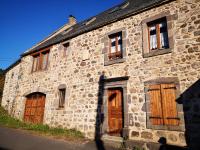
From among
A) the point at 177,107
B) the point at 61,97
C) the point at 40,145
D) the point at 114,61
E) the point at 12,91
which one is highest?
the point at 114,61

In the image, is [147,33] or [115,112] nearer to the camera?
[147,33]

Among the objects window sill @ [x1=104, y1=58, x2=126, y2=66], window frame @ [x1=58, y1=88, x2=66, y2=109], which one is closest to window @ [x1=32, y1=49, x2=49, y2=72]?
window frame @ [x1=58, y1=88, x2=66, y2=109]

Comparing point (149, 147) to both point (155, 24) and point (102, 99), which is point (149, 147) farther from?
point (155, 24)

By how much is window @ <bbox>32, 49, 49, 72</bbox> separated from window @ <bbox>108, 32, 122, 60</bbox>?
5.27 metres

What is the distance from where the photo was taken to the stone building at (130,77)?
607cm

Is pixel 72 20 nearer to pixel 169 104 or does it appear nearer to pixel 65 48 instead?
pixel 65 48

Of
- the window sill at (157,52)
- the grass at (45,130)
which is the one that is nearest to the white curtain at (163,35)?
the window sill at (157,52)

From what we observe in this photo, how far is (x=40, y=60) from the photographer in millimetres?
12219

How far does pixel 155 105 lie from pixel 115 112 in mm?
1913

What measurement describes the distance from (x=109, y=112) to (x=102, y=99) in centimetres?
69

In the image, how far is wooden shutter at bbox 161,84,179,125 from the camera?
19.6 feet

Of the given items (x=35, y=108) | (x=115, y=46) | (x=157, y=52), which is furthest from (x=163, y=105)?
(x=35, y=108)

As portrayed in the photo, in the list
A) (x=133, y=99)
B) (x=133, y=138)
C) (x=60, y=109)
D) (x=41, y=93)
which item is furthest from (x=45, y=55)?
(x=133, y=138)

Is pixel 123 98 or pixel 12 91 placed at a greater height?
pixel 12 91
